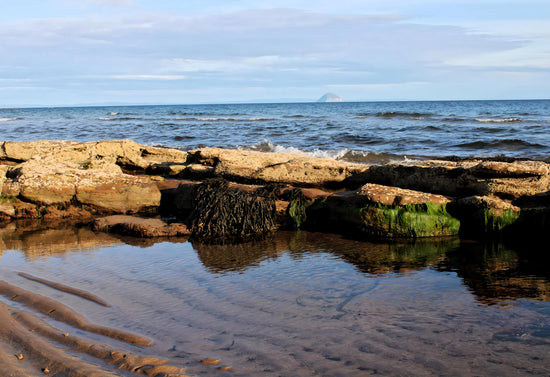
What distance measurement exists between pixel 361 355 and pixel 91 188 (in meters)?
5.75

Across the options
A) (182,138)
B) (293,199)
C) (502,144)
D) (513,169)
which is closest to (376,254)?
(293,199)

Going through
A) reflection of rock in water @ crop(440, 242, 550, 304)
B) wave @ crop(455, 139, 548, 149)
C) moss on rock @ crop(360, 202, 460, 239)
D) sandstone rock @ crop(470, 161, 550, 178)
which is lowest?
reflection of rock in water @ crop(440, 242, 550, 304)

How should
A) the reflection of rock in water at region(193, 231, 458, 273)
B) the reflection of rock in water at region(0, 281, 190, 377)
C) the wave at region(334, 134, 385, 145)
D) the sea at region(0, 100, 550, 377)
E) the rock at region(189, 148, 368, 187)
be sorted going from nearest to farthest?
the reflection of rock in water at region(0, 281, 190, 377) < the sea at region(0, 100, 550, 377) < the reflection of rock in water at region(193, 231, 458, 273) < the rock at region(189, 148, 368, 187) < the wave at region(334, 134, 385, 145)

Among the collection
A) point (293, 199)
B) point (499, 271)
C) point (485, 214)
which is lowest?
point (499, 271)

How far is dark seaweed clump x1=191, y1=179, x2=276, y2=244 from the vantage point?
6438mm

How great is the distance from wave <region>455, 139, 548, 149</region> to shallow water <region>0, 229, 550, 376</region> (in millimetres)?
12599

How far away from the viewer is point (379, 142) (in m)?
19.7

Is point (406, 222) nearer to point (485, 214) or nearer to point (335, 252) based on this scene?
point (485, 214)

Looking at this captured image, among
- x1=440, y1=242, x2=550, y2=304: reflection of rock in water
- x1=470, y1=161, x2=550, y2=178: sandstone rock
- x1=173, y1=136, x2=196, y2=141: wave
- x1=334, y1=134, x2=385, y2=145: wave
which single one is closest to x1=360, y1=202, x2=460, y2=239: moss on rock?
x1=440, y1=242, x2=550, y2=304: reflection of rock in water

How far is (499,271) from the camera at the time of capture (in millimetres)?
4773

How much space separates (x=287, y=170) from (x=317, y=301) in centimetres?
479

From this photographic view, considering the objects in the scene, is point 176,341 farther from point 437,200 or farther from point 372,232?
point 437,200

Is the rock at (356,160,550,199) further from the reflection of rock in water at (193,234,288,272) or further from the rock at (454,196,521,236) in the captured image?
the reflection of rock in water at (193,234,288,272)

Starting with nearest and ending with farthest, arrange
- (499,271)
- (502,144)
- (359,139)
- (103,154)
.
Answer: (499,271) < (103,154) < (502,144) < (359,139)
